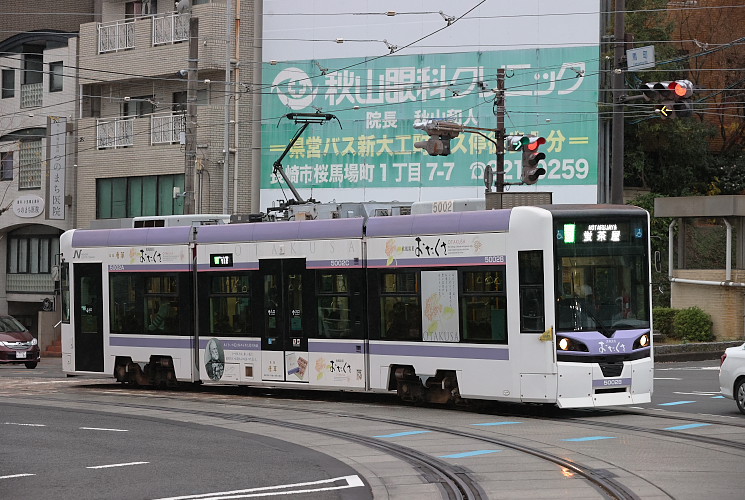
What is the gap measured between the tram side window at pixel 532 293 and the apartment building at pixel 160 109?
849 inches

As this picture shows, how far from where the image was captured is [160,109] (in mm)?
45094

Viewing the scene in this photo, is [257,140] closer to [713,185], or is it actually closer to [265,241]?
[713,185]

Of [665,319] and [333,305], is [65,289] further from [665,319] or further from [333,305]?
[665,319]

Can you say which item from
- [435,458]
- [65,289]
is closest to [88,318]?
[65,289]

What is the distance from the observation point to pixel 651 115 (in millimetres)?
38406

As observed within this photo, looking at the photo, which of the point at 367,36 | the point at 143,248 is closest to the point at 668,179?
the point at 367,36

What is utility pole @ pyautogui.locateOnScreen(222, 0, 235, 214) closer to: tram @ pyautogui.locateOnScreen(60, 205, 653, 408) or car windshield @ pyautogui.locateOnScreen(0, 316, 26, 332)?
car windshield @ pyautogui.locateOnScreen(0, 316, 26, 332)

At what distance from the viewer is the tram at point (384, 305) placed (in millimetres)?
18359

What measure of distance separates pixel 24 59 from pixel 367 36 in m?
17.4

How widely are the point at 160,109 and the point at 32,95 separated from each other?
309 inches

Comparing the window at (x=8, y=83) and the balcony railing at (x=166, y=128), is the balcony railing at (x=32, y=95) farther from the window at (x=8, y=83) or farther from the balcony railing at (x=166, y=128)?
the balcony railing at (x=166, y=128)

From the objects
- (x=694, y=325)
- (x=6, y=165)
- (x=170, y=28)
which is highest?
(x=170, y=28)

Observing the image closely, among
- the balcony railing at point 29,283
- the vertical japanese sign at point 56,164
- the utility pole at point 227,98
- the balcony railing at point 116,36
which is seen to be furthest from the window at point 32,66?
the utility pole at point 227,98

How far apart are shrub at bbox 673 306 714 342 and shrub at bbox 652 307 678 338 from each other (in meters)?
0.26
